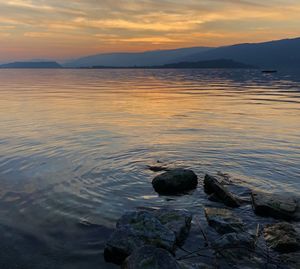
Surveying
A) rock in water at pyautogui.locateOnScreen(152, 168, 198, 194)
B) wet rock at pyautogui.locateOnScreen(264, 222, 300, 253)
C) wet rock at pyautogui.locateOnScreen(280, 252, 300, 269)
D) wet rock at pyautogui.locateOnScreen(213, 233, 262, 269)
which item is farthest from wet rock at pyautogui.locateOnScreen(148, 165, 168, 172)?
wet rock at pyautogui.locateOnScreen(280, 252, 300, 269)

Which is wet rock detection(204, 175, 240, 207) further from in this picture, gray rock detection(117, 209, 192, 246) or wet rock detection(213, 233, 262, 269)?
wet rock detection(213, 233, 262, 269)

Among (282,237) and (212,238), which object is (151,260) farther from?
(282,237)

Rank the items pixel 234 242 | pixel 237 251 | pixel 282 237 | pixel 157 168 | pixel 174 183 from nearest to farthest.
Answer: pixel 237 251
pixel 234 242
pixel 282 237
pixel 174 183
pixel 157 168

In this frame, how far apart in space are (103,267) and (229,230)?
4.23m

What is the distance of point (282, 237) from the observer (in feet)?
37.0

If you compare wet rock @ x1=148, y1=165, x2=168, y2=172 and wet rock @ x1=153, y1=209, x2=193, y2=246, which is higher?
wet rock @ x1=153, y1=209, x2=193, y2=246

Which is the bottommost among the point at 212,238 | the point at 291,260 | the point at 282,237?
the point at 212,238

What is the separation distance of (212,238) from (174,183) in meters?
4.70

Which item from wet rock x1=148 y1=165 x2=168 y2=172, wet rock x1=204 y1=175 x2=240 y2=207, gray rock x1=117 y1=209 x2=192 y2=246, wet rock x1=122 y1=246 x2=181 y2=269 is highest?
wet rock x1=122 y1=246 x2=181 y2=269

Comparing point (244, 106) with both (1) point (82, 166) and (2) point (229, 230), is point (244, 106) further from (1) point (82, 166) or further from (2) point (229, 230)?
(2) point (229, 230)

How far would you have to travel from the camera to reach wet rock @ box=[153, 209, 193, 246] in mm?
11539

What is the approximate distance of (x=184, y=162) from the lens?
21.1m

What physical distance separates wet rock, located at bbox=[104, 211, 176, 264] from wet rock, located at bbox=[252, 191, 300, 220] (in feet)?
14.3

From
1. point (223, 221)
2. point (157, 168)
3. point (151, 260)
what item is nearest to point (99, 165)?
point (157, 168)
